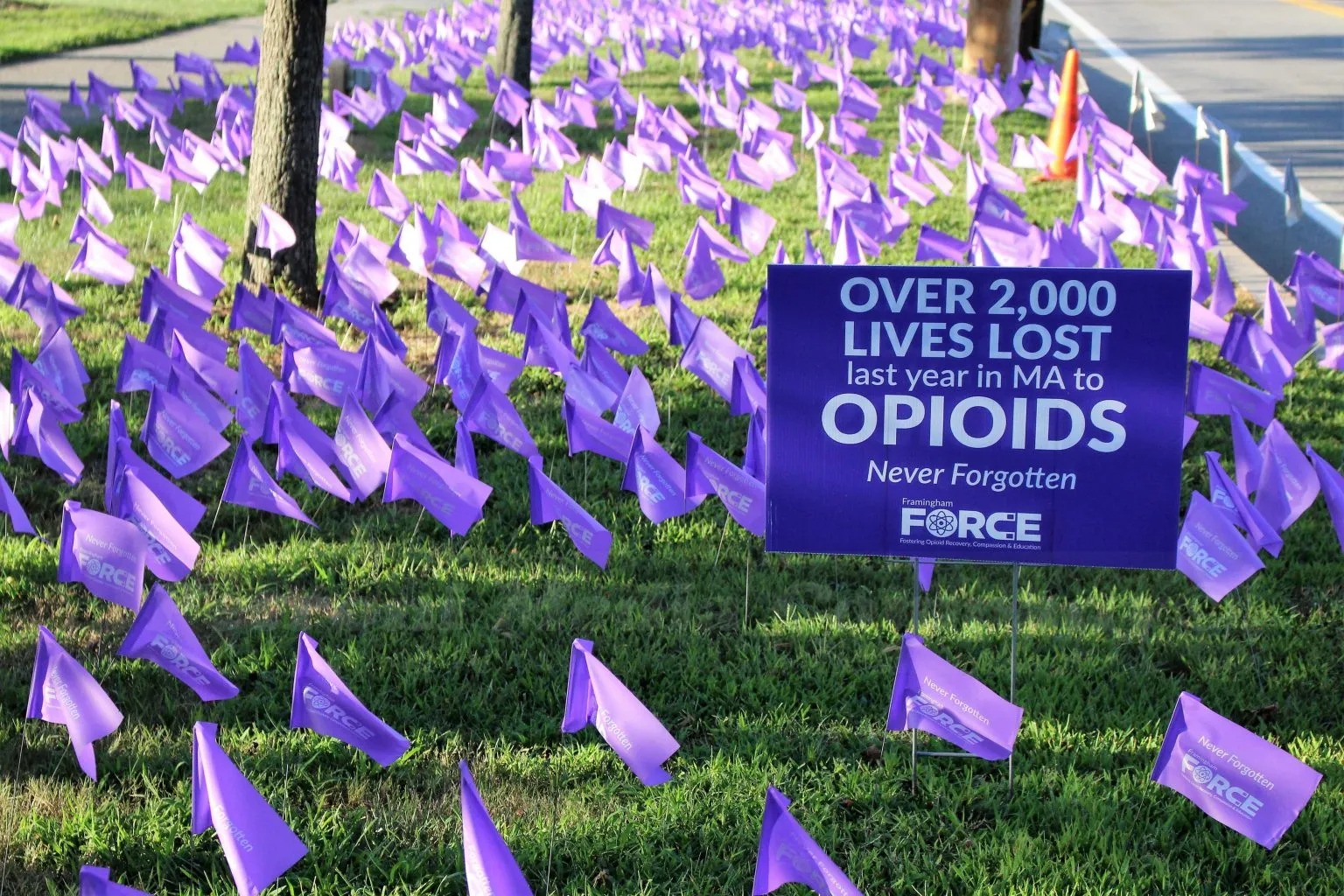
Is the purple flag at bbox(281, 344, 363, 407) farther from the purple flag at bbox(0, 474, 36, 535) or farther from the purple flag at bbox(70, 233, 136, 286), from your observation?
the purple flag at bbox(70, 233, 136, 286)

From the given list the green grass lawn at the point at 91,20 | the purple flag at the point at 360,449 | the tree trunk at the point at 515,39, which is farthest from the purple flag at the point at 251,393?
the green grass lawn at the point at 91,20

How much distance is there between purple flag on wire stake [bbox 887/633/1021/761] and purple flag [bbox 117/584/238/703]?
4.88ft

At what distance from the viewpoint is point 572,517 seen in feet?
12.9

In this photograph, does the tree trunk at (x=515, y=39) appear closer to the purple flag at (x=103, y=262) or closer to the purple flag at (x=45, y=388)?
the purple flag at (x=103, y=262)

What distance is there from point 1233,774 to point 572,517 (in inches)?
68.4

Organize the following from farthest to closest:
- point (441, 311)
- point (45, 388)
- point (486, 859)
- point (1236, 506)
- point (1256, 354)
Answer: point (441, 311), point (1256, 354), point (45, 388), point (1236, 506), point (486, 859)

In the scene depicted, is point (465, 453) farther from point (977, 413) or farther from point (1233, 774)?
point (1233, 774)

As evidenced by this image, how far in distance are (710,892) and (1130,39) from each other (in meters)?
18.6

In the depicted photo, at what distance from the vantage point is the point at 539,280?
24.5ft

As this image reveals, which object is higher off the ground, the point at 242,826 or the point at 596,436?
the point at 596,436

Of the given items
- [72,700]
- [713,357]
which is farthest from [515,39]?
[72,700]

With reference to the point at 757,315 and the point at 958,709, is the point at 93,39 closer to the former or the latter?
the point at 757,315

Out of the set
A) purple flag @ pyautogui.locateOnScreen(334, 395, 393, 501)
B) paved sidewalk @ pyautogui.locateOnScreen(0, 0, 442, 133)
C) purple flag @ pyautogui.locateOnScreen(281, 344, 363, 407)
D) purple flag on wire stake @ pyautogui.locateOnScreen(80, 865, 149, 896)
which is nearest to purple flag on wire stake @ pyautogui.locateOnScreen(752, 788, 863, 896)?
purple flag on wire stake @ pyautogui.locateOnScreen(80, 865, 149, 896)

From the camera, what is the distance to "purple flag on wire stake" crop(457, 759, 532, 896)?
249cm
